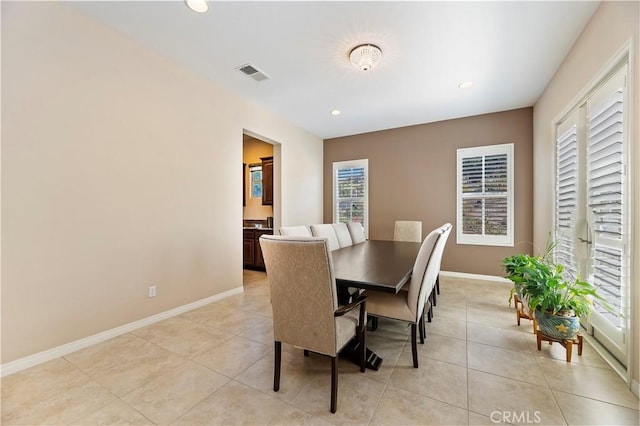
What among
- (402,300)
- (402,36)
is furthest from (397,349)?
(402,36)

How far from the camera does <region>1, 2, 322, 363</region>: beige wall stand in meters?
1.87

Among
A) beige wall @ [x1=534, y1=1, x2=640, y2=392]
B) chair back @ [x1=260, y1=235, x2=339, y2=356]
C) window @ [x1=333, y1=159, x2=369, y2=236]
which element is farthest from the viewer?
window @ [x1=333, y1=159, x2=369, y2=236]

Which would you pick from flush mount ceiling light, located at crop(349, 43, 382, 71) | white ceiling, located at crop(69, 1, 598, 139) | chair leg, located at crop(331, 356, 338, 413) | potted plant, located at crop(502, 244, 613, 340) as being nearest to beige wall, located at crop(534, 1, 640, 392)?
white ceiling, located at crop(69, 1, 598, 139)

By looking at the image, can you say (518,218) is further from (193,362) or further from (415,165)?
(193,362)

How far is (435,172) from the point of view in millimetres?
4664

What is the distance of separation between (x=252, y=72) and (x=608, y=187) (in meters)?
3.50

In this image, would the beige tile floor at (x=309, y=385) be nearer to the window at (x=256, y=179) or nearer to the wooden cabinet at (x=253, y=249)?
the wooden cabinet at (x=253, y=249)

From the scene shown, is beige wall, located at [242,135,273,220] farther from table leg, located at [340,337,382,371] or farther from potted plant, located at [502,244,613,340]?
potted plant, located at [502,244,613,340]

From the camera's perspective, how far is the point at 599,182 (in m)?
2.08

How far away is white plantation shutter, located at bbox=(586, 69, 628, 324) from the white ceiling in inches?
32.1

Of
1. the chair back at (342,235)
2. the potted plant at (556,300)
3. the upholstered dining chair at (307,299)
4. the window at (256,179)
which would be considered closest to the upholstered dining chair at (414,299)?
the upholstered dining chair at (307,299)

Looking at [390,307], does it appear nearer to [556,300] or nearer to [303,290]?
[303,290]

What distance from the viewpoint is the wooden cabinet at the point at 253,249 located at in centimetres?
492

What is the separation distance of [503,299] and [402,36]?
3.32 meters
